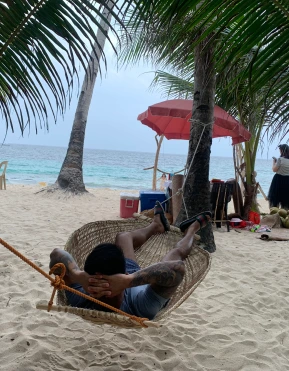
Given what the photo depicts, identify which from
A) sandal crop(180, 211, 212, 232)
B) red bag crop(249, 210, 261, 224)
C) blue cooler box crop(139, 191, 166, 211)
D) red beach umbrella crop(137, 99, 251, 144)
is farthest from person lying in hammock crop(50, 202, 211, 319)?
red bag crop(249, 210, 261, 224)

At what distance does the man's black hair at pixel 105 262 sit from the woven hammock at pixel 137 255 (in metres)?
0.18

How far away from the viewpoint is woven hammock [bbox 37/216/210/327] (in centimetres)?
142

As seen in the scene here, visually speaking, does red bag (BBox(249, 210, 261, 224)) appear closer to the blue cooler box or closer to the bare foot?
the blue cooler box

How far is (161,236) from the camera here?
2.81 metres

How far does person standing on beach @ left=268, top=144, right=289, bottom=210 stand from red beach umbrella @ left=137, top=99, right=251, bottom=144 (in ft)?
2.73

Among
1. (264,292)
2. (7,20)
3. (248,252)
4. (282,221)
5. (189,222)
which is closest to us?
(7,20)

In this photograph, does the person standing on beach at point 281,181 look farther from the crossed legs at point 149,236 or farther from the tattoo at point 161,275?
the tattoo at point 161,275

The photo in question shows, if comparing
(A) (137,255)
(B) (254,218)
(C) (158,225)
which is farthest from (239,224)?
(A) (137,255)

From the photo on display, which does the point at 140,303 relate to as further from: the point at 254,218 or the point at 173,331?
the point at 254,218

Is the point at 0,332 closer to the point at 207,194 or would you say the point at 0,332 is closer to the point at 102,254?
the point at 102,254

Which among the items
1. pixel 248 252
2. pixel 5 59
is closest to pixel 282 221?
pixel 248 252

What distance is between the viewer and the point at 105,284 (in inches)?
60.6

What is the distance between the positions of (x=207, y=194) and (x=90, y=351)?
95.2 inches

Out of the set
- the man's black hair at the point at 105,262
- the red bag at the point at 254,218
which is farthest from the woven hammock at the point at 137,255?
Answer: the red bag at the point at 254,218
